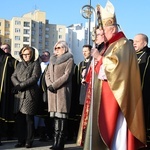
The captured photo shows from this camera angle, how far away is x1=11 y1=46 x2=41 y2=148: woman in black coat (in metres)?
6.59

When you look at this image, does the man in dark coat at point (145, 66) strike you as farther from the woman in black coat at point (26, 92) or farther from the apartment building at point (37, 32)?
the apartment building at point (37, 32)

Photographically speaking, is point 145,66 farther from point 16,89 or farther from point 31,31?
point 31,31

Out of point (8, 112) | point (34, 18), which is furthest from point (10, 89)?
point (34, 18)

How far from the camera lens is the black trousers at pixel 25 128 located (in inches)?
263

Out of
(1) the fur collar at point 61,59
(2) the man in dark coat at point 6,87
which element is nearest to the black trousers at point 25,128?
(2) the man in dark coat at point 6,87

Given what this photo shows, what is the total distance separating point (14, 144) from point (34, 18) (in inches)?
4126

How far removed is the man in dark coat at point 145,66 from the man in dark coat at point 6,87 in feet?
8.41

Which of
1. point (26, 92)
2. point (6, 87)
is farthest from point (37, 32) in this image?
point (26, 92)

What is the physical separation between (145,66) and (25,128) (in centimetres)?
258

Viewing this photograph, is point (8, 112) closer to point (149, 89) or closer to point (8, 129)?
point (8, 129)

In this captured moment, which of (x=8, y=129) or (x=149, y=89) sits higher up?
(x=149, y=89)

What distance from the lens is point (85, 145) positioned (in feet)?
15.7

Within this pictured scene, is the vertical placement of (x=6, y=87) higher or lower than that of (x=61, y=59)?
lower

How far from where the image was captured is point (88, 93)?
5.21 m
